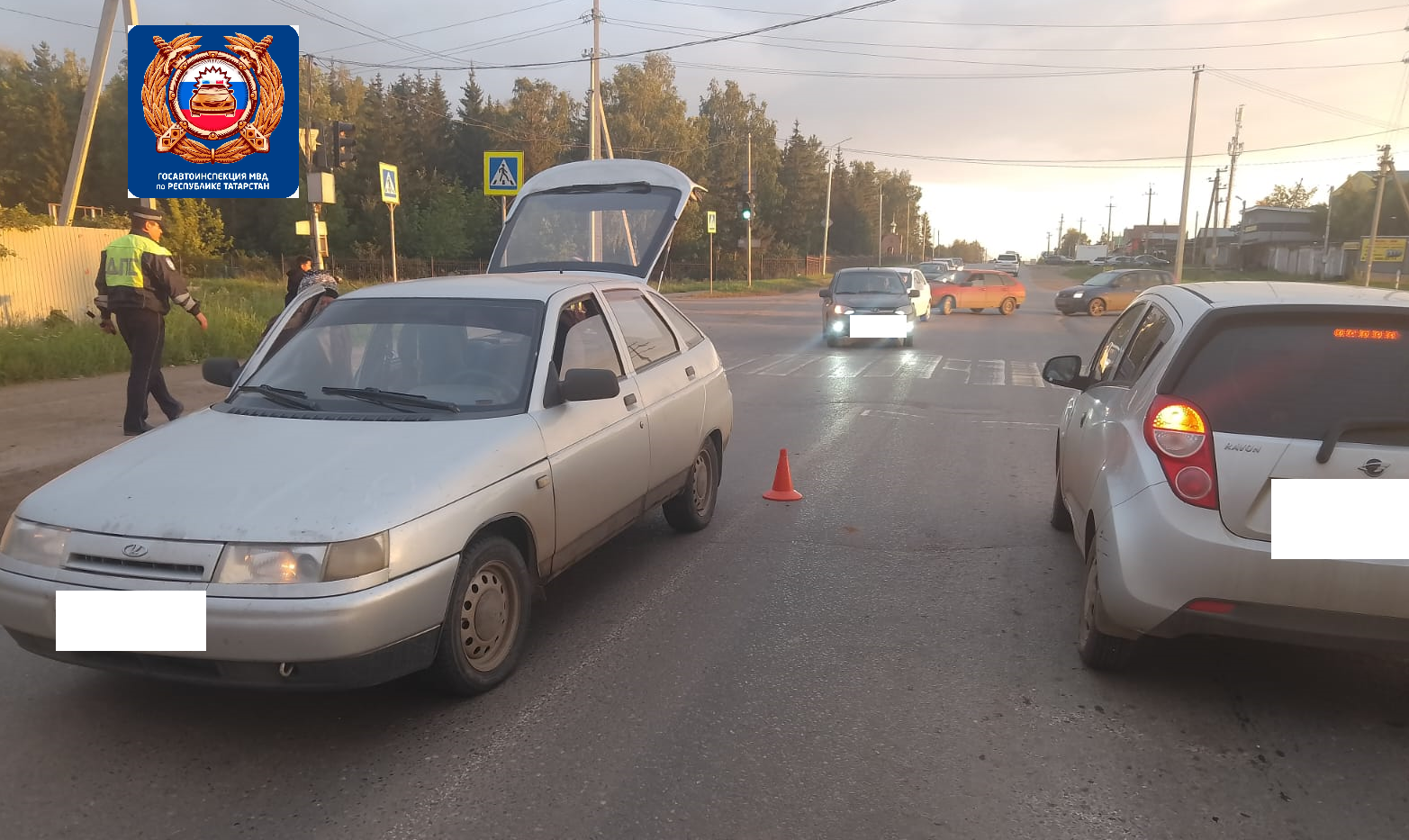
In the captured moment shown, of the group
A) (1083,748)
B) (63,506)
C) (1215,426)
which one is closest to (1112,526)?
(1215,426)

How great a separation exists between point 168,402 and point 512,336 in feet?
20.5

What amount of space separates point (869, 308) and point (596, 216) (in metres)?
9.73

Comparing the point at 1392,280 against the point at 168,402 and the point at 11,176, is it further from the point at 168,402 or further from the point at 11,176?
the point at 11,176

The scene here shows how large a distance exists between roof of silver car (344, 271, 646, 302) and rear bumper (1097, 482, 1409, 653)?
2914 millimetres

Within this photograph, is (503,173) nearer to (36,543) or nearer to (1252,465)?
(36,543)

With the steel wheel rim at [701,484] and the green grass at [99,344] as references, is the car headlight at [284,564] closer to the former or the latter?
the steel wheel rim at [701,484]

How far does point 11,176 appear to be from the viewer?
2186 inches

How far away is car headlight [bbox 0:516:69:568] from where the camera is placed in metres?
3.29

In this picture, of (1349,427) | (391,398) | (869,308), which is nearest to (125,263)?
(391,398)

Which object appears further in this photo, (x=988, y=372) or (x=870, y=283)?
(x=870, y=283)

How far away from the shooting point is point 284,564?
10.3 feet

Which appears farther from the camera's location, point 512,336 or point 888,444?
point 888,444

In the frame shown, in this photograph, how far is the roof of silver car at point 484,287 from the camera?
15.9ft

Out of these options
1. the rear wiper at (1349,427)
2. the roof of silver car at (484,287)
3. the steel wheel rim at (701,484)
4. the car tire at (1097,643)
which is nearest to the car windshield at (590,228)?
the steel wheel rim at (701,484)
